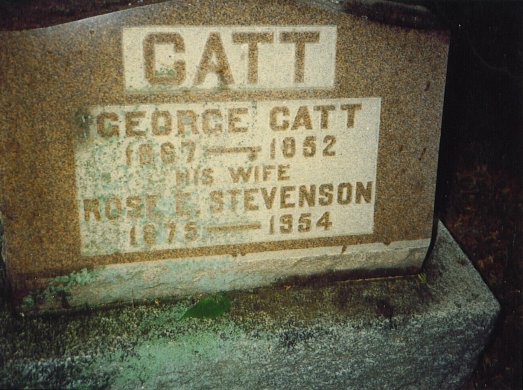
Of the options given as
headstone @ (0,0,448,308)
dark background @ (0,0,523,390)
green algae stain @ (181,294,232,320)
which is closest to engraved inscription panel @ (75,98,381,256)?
headstone @ (0,0,448,308)

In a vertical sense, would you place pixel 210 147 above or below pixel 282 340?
above

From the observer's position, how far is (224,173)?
181 cm

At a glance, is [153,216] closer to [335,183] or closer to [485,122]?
[335,183]

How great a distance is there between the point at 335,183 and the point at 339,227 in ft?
0.61

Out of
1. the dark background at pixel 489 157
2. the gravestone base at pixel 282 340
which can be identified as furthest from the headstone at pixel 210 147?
the dark background at pixel 489 157

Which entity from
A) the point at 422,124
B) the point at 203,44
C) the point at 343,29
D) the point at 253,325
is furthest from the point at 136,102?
the point at 422,124

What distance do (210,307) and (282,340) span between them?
0.30m

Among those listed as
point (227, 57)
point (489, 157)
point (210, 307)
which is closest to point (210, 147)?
point (227, 57)

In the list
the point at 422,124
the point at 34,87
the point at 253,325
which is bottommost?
the point at 253,325

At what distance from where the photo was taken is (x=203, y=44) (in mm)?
1659

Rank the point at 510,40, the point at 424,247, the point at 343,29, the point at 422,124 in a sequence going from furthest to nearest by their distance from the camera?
the point at 510,40 → the point at 424,247 → the point at 422,124 → the point at 343,29

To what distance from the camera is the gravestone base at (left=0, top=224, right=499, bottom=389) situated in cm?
170

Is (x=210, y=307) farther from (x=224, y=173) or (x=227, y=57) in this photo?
(x=227, y=57)

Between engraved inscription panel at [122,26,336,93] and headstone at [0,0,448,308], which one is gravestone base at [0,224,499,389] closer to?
headstone at [0,0,448,308]
